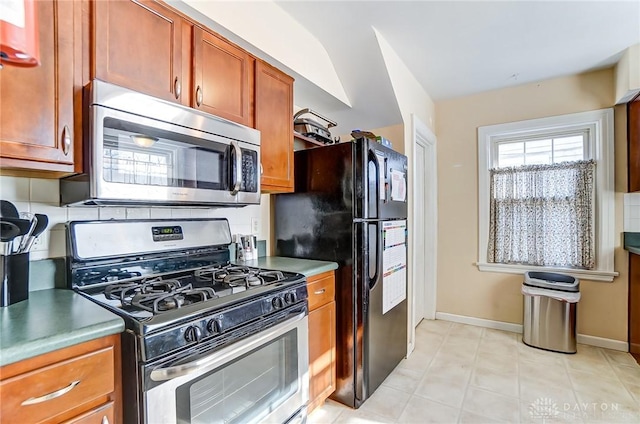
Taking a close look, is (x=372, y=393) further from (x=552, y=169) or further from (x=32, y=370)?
(x=552, y=169)

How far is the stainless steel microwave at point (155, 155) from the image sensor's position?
1.08 m

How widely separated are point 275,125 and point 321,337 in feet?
4.38

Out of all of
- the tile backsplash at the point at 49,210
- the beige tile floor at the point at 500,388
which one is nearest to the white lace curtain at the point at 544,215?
the beige tile floor at the point at 500,388

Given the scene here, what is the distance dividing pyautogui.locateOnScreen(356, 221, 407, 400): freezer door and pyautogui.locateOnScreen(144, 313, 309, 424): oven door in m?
0.55

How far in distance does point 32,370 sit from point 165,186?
2.38 ft

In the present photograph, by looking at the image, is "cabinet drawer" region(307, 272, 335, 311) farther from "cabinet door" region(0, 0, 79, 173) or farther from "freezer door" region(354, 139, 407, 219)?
"cabinet door" region(0, 0, 79, 173)

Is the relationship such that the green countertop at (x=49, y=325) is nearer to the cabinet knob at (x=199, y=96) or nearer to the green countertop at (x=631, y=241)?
the cabinet knob at (x=199, y=96)

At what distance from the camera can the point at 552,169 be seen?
9.71ft

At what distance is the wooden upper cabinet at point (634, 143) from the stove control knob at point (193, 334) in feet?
11.3

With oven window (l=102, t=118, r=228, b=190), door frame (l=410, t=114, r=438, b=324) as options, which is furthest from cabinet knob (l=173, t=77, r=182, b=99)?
door frame (l=410, t=114, r=438, b=324)

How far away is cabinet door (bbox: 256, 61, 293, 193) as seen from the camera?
1800mm

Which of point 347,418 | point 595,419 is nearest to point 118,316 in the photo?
point 347,418

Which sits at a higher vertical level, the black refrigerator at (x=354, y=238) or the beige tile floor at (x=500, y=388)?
the black refrigerator at (x=354, y=238)

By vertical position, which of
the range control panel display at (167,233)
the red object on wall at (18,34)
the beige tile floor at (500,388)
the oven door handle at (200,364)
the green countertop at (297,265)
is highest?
the red object on wall at (18,34)
